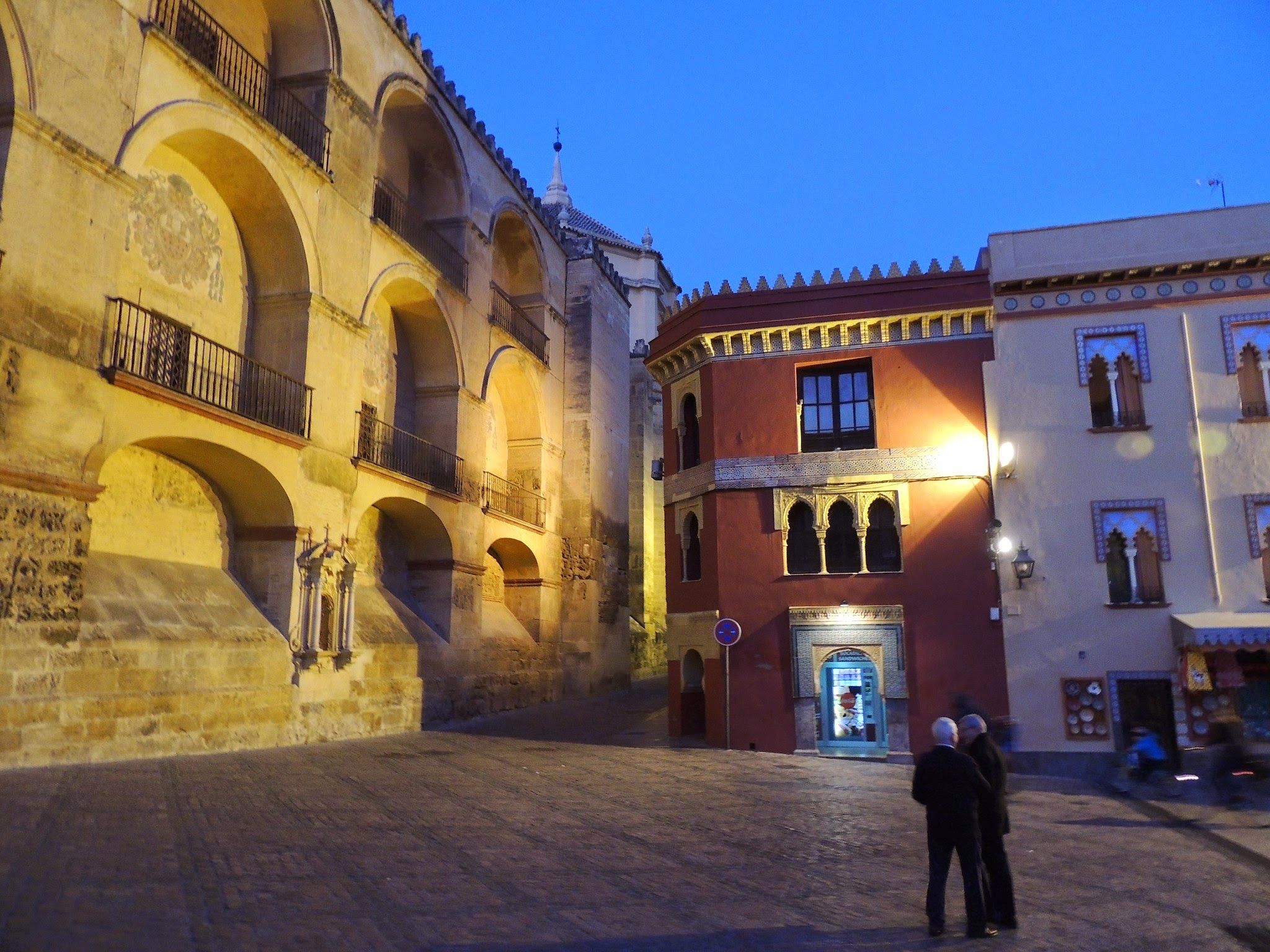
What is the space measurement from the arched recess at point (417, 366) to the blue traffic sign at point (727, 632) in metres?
8.27

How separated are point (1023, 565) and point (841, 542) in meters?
3.14

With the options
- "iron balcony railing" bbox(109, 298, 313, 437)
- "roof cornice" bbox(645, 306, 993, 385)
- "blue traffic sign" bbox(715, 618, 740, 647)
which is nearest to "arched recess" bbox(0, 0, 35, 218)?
"iron balcony railing" bbox(109, 298, 313, 437)

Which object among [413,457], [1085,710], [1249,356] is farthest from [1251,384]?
[413,457]

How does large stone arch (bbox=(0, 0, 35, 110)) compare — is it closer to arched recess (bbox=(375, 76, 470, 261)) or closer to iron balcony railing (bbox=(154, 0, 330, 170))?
iron balcony railing (bbox=(154, 0, 330, 170))

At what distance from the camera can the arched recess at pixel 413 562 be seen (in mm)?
20203

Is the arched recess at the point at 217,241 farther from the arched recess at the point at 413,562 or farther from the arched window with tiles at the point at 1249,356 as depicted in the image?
the arched window with tiles at the point at 1249,356

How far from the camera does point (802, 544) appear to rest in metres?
17.6

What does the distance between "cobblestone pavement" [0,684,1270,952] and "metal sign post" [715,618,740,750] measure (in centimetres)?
393

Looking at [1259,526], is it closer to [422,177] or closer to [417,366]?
[417,366]

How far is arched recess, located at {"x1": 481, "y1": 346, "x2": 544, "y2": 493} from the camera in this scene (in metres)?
26.5

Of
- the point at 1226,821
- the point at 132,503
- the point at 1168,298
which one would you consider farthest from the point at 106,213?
the point at 1168,298

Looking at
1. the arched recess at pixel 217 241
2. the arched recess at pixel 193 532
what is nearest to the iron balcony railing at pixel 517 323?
the arched recess at pixel 217 241

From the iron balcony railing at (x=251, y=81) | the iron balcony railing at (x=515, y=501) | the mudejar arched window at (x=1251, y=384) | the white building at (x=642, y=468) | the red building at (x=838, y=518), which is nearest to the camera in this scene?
the iron balcony railing at (x=251, y=81)

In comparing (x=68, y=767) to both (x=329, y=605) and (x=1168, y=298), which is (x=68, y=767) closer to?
(x=329, y=605)
